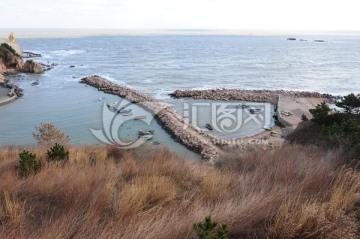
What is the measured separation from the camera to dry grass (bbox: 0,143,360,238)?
3207mm

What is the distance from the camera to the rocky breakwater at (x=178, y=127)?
20953 mm

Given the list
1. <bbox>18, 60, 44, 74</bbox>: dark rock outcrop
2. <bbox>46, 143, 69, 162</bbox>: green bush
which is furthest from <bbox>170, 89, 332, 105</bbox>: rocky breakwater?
A: <bbox>46, 143, 69, 162</bbox>: green bush

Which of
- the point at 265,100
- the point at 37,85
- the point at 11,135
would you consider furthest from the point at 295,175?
the point at 37,85

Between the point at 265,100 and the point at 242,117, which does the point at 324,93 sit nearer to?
the point at 265,100

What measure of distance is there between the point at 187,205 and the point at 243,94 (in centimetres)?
3611

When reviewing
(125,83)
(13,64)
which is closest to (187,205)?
(125,83)

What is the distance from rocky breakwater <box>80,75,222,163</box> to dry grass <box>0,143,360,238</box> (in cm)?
873

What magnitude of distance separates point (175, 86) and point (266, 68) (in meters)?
29.1

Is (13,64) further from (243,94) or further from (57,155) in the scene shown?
(57,155)

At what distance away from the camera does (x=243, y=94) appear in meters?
39.1

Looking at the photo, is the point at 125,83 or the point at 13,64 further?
the point at 13,64

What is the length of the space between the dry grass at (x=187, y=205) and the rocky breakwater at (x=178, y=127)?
8.73 metres

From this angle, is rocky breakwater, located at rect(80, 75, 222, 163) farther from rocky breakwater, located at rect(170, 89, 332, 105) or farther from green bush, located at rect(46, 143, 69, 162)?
green bush, located at rect(46, 143, 69, 162)

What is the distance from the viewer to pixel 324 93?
40.9 metres
